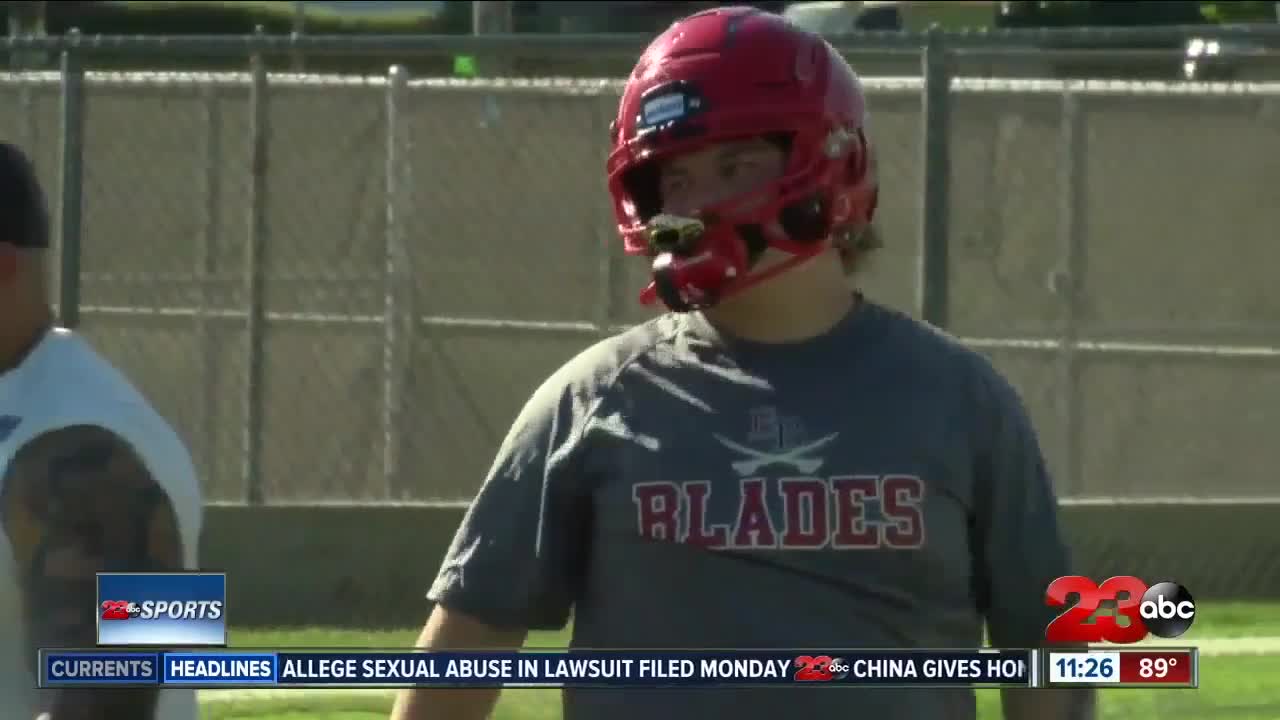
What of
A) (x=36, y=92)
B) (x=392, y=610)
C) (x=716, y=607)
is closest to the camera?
(x=716, y=607)

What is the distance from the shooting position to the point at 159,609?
A: 3.62 m

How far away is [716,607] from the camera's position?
2828 mm

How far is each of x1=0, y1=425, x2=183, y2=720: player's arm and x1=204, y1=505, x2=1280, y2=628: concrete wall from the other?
605 cm

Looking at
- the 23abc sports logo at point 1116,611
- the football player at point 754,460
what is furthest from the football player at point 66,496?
the 23abc sports logo at point 1116,611

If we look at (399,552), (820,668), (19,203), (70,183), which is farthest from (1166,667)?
(70,183)

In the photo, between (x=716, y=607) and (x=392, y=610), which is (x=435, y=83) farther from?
(x=716, y=607)

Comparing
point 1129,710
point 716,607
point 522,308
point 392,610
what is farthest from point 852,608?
point 522,308

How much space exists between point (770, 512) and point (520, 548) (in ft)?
1.05

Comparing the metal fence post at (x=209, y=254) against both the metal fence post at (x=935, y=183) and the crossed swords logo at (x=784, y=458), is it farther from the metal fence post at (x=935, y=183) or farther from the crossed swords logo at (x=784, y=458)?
the crossed swords logo at (x=784, y=458)

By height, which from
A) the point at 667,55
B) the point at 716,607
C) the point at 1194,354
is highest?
the point at 667,55

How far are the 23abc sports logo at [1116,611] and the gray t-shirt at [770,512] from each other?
35 mm

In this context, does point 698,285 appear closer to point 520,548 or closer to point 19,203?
point 520,548

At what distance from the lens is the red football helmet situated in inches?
113

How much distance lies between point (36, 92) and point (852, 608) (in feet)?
27.3
